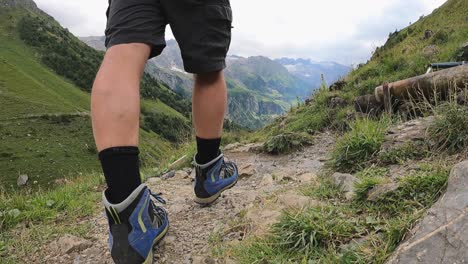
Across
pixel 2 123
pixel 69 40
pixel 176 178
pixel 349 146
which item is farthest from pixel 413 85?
pixel 69 40

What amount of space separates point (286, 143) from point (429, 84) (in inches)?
91.1

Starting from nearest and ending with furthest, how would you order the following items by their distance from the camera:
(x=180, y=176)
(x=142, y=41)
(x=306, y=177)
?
1. (x=142, y=41)
2. (x=306, y=177)
3. (x=180, y=176)

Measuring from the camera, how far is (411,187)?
2504mm

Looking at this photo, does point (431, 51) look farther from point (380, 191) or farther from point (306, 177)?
point (380, 191)

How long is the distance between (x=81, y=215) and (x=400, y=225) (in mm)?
2884

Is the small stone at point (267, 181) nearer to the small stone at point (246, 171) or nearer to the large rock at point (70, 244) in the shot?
the small stone at point (246, 171)

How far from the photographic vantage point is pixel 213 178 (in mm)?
3049

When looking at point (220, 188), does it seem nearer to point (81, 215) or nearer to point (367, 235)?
point (367, 235)

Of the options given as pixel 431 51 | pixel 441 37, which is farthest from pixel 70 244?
pixel 441 37

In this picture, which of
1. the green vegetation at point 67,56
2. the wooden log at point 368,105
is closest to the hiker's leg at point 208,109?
the wooden log at point 368,105

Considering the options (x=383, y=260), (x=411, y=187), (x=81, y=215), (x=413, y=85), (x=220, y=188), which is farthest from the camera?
(x=413, y=85)

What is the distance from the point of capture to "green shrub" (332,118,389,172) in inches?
155

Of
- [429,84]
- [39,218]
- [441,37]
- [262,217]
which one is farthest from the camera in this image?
[441,37]

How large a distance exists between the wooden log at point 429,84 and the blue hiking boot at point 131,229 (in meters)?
4.24
